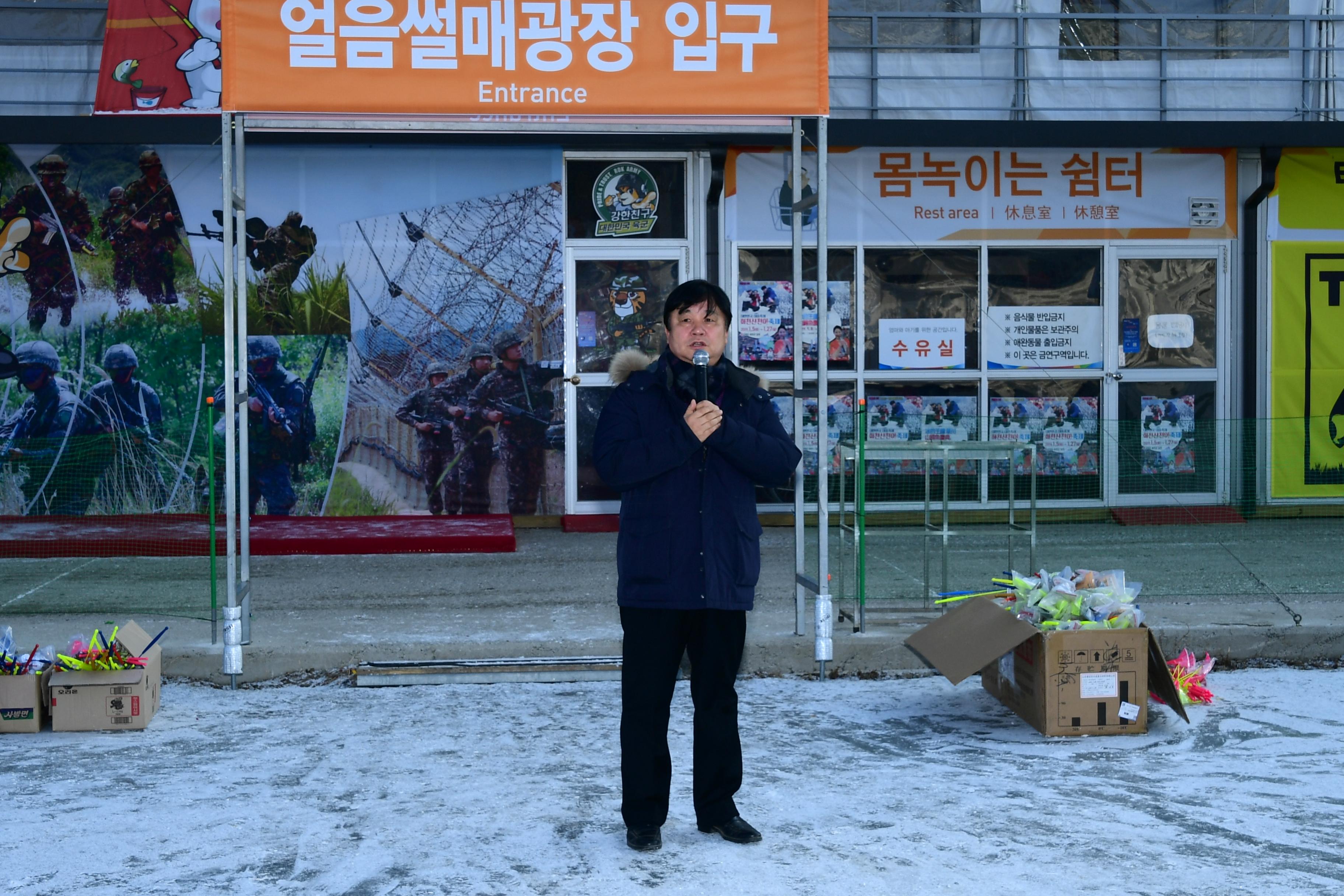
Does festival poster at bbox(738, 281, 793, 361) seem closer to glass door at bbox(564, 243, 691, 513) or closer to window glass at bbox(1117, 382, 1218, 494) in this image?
glass door at bbox(564, 243, 691, 513)

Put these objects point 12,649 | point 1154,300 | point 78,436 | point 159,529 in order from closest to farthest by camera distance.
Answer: point 12,649
point 159,529
point 78,436
point 1154,300

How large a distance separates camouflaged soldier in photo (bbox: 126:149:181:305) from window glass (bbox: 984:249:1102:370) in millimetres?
7568

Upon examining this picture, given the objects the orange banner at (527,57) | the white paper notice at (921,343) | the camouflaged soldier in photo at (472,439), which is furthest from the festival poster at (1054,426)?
the orange banner at (527,57)

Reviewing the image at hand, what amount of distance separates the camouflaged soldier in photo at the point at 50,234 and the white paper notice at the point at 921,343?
7344 mm

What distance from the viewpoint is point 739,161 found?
482 inches

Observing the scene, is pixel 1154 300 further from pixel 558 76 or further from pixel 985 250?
pixel 558 76

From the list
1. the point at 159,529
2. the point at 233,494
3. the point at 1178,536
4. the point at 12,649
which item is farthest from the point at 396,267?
the point at 1178,536

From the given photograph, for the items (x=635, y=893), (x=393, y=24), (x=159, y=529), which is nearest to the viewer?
(x=635, y=893)

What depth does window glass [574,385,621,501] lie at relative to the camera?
12312 millimetres

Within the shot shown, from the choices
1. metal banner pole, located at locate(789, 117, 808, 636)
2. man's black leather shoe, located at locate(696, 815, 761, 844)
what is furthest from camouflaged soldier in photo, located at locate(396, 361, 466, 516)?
man's black leather shoe, located at locate(696, 815, 761, 844)

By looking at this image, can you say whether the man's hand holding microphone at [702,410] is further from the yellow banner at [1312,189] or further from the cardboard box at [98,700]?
the yellow banner at [1312,189]

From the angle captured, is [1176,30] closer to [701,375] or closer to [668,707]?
[701,375]

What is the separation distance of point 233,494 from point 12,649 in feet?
4.45

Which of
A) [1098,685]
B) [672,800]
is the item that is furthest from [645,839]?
[1098,685]
